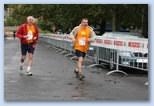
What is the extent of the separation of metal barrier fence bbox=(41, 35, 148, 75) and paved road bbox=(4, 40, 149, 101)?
0.23m

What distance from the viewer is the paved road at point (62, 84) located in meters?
12.3

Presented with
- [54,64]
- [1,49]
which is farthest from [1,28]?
[54,64]

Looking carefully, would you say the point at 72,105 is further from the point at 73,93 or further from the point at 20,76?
the point at 20,76

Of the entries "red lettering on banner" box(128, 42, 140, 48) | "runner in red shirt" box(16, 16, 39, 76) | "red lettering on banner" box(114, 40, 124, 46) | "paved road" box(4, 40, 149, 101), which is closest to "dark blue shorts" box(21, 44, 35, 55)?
"runner in red shirt" box(16, 16, 39, 76)

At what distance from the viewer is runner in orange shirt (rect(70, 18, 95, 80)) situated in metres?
13.6

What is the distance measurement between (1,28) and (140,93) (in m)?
2.44

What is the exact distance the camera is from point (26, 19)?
1298 centimetres

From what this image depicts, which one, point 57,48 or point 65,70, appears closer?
point 65,70

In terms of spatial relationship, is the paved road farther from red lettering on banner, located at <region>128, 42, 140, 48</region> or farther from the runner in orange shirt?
red lettering on banner, located at <region>128, 42, 140, 48</region>

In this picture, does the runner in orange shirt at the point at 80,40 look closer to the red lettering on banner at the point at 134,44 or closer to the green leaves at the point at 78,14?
the green leaves at the point at 78,14

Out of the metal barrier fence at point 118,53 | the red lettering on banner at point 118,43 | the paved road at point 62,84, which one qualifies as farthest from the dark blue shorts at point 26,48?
the red lettering on banner at point 118,43

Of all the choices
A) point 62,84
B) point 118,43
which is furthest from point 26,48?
point 118,43

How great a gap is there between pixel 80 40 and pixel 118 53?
1.75 metres

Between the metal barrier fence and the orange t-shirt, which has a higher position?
the orange t-shirt
